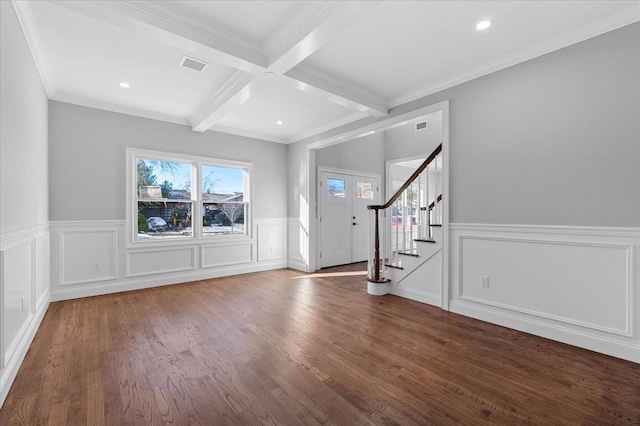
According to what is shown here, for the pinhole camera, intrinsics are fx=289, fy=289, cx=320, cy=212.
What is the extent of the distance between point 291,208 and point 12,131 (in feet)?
14.0

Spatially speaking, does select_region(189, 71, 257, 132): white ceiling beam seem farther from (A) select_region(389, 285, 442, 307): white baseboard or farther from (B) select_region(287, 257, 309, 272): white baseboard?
(A) select_region(389, 285, 442, 307): white baseboard

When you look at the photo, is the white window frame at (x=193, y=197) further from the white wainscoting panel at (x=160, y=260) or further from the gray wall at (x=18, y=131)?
the gray wall at (x=18, y=131)

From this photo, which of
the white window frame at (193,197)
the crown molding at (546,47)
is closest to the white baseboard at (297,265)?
the white window frame at (193,197)

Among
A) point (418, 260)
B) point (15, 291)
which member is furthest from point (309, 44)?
point (15, 291)

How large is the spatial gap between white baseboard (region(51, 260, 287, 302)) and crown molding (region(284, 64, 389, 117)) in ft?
11.4

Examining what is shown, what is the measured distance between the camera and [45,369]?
6.97 feet

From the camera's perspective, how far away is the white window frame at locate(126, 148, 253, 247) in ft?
14.2

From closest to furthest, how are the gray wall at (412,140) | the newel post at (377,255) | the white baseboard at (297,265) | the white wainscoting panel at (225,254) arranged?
the newel post at (377,255), the white wainscoting panel at (225,254), the white baseboard at (297,265), the gray wall at (412,140)

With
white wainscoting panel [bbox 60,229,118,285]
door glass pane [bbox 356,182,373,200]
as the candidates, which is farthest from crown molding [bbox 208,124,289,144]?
white wainscoting panel [bbox 60,229,118,285]

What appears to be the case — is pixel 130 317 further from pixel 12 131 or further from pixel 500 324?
pixel 500 324

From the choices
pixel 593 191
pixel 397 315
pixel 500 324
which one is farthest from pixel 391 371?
pixel 593 191

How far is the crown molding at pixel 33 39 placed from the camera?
2.16 m

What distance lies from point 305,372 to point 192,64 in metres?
3.09

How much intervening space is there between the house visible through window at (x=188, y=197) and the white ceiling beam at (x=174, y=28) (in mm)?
2608
